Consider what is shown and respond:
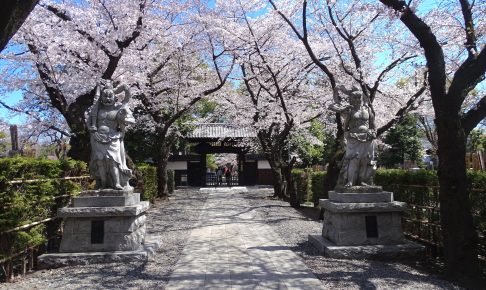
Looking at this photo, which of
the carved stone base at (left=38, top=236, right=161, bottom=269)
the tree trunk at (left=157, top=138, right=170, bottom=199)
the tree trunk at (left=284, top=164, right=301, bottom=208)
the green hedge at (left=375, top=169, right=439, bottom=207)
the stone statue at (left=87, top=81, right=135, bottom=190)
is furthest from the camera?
the tree trunk at (left=157, top=138, right=170, bottom=199)

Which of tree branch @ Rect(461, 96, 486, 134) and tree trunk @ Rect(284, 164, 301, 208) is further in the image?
tree trunk @ Rect(284, 164, 301, 208)

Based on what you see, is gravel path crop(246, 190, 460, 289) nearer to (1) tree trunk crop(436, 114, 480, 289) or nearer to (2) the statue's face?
(1) tree trunk crop(436, 114, 480, 289)

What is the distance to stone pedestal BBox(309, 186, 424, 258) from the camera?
271 inches

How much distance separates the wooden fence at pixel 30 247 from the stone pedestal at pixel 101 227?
1.60 feet

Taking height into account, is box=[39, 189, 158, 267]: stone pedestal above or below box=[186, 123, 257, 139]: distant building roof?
below

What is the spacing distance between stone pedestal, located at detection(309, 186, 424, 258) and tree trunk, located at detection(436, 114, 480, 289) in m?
1.13

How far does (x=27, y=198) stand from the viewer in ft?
20.8

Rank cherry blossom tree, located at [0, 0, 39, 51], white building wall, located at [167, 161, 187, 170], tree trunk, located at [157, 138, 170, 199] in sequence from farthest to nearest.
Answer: white building wall, located at [167, 161, 187, 170], tree trunk, located at [157, 138, 170, 199], cherry blossom tree, located at [0, 0, 39, 51]

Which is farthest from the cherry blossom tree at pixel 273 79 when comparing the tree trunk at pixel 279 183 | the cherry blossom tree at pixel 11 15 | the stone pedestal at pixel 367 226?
the cherry blossom tree at pixel 11 15

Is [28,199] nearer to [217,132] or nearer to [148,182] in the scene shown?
[148,182]

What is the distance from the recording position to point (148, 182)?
58.8 ft

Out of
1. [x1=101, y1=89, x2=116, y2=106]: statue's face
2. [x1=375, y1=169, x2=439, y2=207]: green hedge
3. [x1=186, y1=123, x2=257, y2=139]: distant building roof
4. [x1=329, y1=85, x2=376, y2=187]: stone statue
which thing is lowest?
[x1=375, y1=169, x2=439, y2=207]: green hedge

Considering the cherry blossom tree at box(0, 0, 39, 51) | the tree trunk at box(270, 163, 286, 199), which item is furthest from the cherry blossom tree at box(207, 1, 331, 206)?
the cherry blossom tree at box(0, 0, 39, 51)

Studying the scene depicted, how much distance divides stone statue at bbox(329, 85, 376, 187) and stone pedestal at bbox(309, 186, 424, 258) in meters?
0.27
